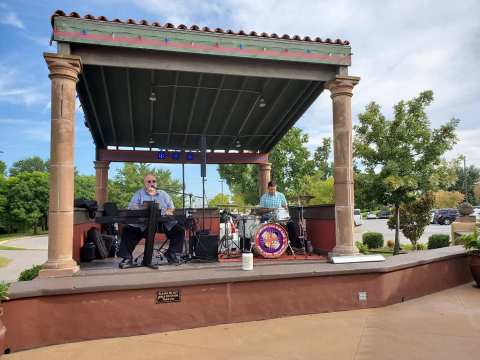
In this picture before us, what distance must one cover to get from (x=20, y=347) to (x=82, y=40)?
13.6 ft

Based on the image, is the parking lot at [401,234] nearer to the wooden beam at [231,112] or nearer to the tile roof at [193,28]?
the wooden beam at [231,112]

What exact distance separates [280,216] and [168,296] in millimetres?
3322

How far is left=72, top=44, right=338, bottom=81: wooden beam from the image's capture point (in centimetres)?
583

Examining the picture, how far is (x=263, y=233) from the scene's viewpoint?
7020 millimetres

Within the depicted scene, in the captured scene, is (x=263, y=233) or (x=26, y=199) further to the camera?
(x=26, y=199)

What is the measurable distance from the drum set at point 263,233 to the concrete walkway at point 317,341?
2.00 metres

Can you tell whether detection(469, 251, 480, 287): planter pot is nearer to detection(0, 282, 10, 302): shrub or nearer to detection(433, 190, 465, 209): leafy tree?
detection(0, 282, 10, 302): shrub

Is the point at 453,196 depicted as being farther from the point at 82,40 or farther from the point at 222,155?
the point at 82,40

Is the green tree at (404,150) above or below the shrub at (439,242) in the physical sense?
above

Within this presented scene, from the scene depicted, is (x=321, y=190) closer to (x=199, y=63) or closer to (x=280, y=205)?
(x=280, y=205)

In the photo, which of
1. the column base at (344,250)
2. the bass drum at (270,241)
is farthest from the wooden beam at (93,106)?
the column base at (344,250)

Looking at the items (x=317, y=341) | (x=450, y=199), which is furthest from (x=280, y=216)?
(x=450, y=199)

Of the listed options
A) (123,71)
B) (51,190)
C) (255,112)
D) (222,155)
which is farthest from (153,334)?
(222,155)

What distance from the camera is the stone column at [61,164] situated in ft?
17.1
